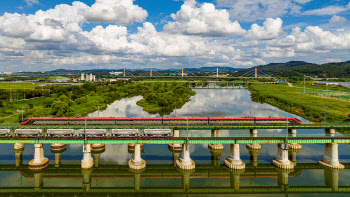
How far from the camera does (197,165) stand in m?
50.4

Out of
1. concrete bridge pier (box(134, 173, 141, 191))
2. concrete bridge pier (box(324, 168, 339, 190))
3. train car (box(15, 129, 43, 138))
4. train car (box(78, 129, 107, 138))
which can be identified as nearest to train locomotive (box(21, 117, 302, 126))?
train car (box(78, 129, 107, 138))

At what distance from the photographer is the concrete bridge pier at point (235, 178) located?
43.5 metres

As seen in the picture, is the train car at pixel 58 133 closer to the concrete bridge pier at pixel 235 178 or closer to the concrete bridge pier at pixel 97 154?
the concrete bridge pier at pixel 97 154

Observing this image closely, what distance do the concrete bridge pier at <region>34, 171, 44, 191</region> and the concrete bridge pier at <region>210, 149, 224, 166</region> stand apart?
33.1 meters

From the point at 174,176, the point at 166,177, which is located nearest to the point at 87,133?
the point at 166,177

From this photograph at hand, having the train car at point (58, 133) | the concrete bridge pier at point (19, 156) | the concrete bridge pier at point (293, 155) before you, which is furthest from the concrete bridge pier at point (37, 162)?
the concrete bridge pier at point (293, 155)

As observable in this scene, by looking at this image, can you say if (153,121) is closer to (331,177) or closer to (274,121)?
(274,121)

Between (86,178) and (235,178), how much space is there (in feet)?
93.0

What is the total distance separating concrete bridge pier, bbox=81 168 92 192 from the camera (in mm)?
42750

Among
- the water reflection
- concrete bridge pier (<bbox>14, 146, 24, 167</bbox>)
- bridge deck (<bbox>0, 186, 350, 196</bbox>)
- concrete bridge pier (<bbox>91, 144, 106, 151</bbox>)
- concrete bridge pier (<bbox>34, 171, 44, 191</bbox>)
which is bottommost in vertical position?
bridge deck (<bbox>0, 186, 350, 196</bbox>)

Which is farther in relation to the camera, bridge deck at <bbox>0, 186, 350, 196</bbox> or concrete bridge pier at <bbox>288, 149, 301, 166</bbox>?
concrete bridge pier at <bbox>288, 149, 301, 166</bbox>

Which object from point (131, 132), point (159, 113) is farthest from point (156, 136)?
point (159, 113)

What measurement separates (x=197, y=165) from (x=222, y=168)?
16.9 ft

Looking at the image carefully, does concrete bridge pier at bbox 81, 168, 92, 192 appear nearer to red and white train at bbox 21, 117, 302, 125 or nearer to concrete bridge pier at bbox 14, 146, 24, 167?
red and white train at bbox 21, 117, 302, 125
